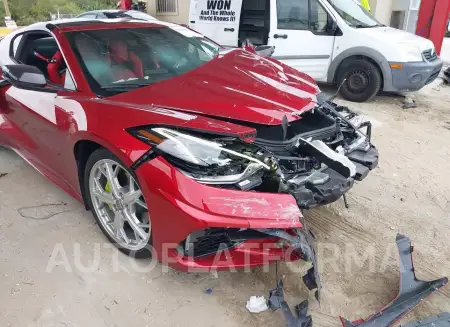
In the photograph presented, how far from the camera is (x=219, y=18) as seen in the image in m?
6.60

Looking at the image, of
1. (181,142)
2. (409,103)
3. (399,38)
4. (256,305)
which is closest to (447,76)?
(409,103)

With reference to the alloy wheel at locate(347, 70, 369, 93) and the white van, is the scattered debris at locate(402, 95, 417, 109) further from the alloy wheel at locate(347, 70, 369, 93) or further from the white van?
the alloy wheel at locate(347, 70, 369, 93)

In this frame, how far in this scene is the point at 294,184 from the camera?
6.68 ft

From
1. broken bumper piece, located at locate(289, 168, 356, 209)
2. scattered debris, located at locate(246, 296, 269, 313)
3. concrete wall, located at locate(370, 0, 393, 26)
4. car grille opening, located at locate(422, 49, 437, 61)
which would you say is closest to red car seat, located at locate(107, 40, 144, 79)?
broken bumper piece, located at locate(289, 168, 356, 209)

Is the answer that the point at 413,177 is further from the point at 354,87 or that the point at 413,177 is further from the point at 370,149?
the point at 354,87

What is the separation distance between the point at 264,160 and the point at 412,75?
4650 mm

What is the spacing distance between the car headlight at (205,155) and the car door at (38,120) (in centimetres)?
83

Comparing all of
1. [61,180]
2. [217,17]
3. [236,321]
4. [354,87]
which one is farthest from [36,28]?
[354,87]

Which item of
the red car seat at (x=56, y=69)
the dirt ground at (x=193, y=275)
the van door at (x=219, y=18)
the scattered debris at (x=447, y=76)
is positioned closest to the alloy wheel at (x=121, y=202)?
the dirt ground at (x=193, y=275)

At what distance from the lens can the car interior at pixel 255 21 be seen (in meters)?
6.17

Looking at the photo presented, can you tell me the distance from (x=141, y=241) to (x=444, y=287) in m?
1.83

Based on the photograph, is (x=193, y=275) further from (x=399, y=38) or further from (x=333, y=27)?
(x=399, y=38)

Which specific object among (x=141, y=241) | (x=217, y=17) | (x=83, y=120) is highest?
(x=217, y=17)

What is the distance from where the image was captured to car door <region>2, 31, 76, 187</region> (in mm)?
2602
